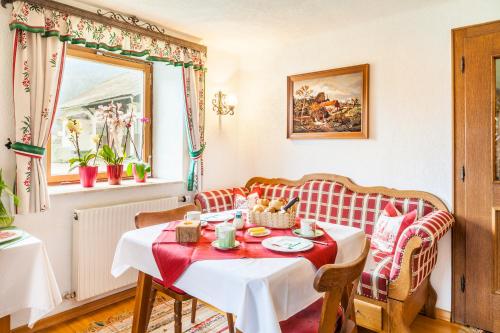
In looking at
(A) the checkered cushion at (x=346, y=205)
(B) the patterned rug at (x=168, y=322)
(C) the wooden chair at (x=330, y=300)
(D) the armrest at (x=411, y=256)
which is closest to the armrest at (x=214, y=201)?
(A) the checkered cushion at (x=346, y=205)

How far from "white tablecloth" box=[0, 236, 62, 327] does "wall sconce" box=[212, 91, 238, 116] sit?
225 cm

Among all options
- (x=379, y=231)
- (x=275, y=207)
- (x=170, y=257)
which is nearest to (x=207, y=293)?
(x=170, y=257)

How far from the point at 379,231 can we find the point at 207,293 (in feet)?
5.66

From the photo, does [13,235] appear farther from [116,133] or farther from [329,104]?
[329,104]

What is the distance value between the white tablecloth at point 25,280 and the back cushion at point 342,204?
2.15m

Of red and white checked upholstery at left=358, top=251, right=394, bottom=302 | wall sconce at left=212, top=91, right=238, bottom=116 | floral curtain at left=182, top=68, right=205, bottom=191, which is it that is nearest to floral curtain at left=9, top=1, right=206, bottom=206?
floral curtain at left=182, top=68, right=205, bottom=191

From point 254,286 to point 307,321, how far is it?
413mm

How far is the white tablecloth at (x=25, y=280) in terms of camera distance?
1.72 metres

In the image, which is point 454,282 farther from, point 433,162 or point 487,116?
point 487,116

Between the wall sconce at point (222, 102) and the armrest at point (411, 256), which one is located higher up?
the wall sconce at point (222, 102)

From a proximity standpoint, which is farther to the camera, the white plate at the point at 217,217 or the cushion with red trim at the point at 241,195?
the cushion with red trim at the point at 241,195

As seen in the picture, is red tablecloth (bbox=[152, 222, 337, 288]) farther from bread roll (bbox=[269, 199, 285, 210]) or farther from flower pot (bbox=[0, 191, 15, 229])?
flower pot (bbox=[0, 191, 15, 229])

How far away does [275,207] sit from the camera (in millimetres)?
2021

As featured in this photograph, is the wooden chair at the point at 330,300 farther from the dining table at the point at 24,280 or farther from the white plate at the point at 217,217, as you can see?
the dining table at the point at 24,280
